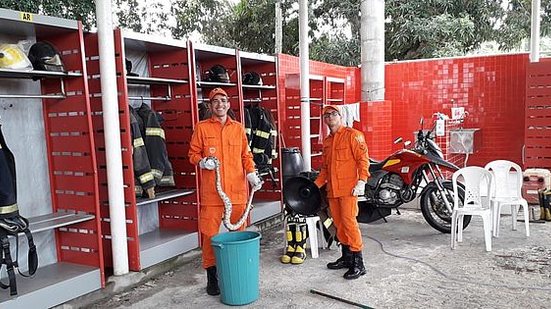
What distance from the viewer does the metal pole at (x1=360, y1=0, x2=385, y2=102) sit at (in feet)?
26.5

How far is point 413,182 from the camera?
17.5 ft

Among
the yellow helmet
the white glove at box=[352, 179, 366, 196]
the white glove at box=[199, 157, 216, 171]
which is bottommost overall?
the white glove at box=[352, 179, 366, 196]

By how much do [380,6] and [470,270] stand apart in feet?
18.3

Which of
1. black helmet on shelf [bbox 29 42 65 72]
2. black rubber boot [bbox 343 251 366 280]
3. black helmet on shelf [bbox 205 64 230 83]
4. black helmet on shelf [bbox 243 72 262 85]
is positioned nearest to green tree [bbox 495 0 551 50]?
black helmet on shelf [bbox 243 72 262 85]

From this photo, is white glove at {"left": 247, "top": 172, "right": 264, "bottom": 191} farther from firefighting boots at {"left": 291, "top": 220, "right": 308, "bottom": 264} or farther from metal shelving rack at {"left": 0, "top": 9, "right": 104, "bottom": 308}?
metal shelving rack at {"left": 0, "top": 9, "right": 104, "bottom": 308}

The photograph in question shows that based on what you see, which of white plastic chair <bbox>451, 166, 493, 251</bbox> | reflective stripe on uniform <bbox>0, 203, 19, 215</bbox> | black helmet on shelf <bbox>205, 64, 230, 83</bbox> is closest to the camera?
reflective stripe on uniform <bbox>0, 203, 19, 215</bbox>

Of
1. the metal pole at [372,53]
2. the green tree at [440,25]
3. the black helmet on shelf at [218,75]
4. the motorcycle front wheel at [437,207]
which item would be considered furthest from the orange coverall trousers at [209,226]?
the green tree at [440,25]

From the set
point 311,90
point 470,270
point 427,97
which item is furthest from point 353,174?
point 427,97

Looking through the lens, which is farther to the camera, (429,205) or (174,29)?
(174,29)

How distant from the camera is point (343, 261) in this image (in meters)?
4.21

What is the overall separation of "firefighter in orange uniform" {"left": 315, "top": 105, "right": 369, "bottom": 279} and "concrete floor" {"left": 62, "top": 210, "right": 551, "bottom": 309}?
0.27 meters

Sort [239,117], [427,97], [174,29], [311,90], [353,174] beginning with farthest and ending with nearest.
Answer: [174,29], [427,97], [311,90], [239,117], [353,174]

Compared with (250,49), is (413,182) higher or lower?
lower

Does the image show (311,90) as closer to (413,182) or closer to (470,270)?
(413,182)
